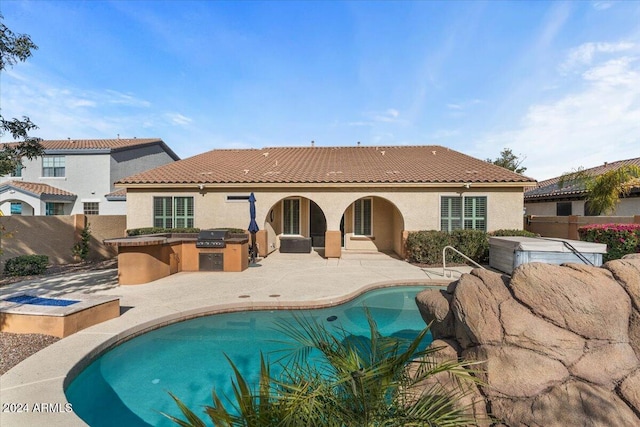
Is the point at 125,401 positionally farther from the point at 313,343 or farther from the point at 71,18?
the point at 71,18

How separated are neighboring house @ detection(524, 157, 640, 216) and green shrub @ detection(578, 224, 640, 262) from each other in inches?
269

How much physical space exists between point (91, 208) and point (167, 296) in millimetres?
22076

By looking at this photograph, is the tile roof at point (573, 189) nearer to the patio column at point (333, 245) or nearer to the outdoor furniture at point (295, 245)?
the patio column at point (333, 245)

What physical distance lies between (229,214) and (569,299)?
1463 centimetres

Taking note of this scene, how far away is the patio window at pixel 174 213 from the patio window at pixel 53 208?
14057 mm

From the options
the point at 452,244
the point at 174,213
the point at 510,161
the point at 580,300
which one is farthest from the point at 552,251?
the point at 510,161

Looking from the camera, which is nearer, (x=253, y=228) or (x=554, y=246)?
(x=554, y=246)

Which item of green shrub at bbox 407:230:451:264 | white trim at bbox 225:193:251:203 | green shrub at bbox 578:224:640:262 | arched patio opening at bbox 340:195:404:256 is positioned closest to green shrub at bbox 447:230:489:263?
green shrub at bbox 407:230:451:264

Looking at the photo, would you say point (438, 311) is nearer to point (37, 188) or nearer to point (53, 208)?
point (53, 208)

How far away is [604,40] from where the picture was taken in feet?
36.2

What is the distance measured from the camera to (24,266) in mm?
11320


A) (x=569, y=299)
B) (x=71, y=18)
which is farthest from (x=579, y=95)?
(x=71, y=18)

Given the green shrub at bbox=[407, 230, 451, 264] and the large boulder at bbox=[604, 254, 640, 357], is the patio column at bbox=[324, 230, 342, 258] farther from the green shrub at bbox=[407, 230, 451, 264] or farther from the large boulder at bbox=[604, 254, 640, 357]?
the large boulder at bbox=[604, 254, 640, 357]

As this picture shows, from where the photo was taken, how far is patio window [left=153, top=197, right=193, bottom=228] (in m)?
15.8
